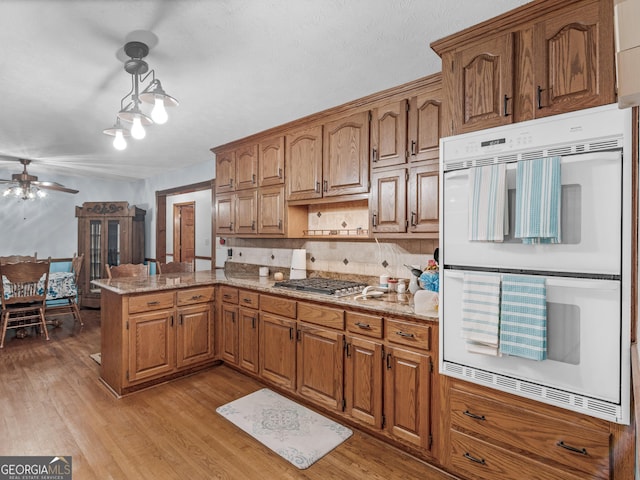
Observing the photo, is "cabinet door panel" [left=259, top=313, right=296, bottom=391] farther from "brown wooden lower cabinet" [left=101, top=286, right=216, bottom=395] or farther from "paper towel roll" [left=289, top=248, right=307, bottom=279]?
"brown wooden lower cabinet" [left=101, top=286, right=216, bottom=395]

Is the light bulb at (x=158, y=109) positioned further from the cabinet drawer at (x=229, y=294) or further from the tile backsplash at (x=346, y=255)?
the tile backsplash at (x=346, y=255)

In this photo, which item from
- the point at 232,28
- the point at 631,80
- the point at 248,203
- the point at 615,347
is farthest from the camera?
the point at 248,203

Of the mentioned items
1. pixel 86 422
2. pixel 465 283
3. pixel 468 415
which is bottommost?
pixel 86 422

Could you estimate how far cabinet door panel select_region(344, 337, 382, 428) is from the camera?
2.24m

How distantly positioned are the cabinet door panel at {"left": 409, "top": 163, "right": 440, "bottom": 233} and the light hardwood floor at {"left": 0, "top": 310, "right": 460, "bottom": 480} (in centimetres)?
146

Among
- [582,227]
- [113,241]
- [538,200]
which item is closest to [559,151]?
[538,200]

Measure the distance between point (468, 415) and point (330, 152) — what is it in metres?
2.12

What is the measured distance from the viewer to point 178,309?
321cm

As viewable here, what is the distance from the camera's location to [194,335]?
332 cm

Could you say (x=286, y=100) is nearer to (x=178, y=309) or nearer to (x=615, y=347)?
(x=178, y=309)

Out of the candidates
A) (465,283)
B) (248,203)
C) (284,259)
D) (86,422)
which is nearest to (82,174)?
(248,203)

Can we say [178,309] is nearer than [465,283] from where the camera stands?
No

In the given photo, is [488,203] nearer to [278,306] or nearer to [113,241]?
[278,306]

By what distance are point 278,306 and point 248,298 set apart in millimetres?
406
